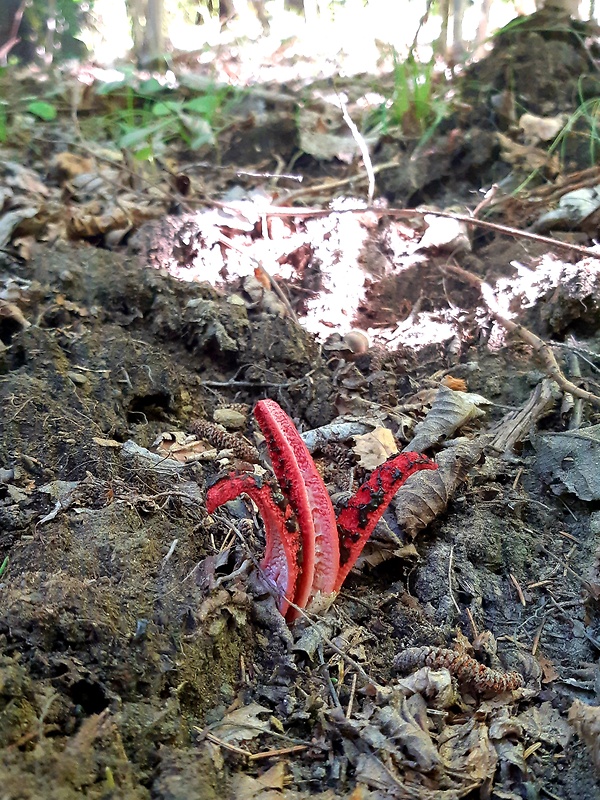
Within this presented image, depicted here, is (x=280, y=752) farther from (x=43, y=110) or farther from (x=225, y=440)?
(x=43, y=110)

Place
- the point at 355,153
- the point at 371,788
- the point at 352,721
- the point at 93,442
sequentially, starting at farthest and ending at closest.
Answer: the point at 355,153, the point at 93,442, the point at 352,721, the point at 371,788

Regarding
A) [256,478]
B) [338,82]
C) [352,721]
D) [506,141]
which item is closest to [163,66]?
[338,82]

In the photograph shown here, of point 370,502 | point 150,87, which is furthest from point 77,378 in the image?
point 150,87

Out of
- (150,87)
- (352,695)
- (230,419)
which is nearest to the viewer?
(352,695)

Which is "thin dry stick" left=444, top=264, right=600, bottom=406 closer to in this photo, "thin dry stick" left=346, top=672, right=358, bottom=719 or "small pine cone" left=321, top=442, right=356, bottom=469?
"small pine cone" left=321, top=442, right=356, bottom=469

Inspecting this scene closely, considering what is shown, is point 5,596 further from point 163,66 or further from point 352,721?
point 163,66

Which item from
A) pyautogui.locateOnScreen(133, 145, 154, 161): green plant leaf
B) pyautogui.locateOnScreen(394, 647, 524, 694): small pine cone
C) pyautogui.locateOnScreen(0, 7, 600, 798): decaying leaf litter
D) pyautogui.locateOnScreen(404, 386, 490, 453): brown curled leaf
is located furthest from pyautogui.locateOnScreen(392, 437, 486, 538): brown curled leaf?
pyautogui.locateOnScreen(133, 145, 154, 161): green plant leaf
